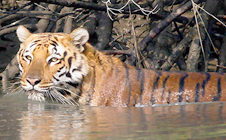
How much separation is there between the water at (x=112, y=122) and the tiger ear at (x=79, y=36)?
661 mm

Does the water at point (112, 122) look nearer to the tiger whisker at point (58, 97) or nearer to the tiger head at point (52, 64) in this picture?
the tiger whisker at point (58, 97)

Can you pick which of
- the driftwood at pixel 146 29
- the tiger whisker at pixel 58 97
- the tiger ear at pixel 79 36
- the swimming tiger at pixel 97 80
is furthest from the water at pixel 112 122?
the driftwood at pixel 146 29

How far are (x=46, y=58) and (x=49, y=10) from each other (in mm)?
2455

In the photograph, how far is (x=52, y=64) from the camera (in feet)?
14.5

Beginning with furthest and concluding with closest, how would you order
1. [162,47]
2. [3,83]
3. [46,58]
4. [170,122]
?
[162,47]
[3,83]
[46,58]
[170,122]

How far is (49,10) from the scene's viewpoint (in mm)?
6711

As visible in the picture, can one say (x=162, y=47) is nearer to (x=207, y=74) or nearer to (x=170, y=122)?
(x=207, y=74)

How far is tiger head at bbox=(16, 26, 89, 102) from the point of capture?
169 inches

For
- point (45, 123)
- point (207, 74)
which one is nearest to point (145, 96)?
point (207, 74)

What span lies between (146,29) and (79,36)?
2844mm

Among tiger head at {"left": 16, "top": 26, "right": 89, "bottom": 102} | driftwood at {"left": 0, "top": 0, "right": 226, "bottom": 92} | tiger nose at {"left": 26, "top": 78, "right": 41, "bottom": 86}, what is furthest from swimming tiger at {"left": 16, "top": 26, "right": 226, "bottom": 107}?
driftwood at {"left": 0, "top": 0, "right": 226, "bottom": 92}

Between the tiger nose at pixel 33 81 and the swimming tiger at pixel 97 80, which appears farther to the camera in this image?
the swimming tiger at pixel 97 80

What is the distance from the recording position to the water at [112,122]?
117 inches

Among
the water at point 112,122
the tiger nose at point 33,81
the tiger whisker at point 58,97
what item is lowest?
the water at point 112,122
